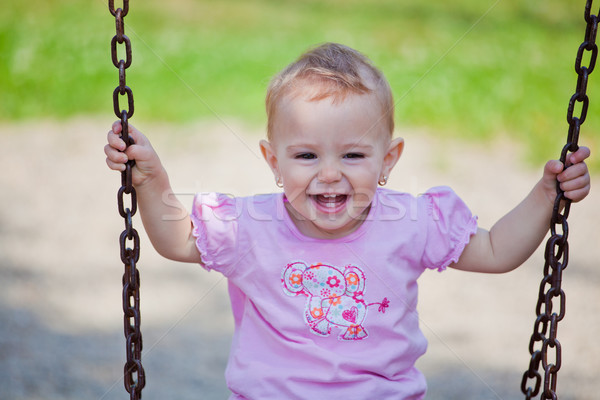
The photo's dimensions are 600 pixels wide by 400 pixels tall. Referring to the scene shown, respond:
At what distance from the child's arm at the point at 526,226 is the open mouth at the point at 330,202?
432 millimetres

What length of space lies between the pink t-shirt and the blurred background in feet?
2.34

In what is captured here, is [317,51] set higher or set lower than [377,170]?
higher

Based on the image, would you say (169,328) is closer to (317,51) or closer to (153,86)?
(317,51)

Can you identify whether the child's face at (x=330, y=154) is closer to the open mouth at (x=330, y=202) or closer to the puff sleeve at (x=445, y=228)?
the open mouth at (x=330, y=202)

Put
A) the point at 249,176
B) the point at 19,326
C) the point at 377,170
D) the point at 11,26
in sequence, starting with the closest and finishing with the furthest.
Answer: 1. the point at 377,170
2. the point at 19,326
3. the point at 249,176
4. the point at 11,26

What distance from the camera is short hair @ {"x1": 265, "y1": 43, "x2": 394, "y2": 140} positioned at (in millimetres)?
2164

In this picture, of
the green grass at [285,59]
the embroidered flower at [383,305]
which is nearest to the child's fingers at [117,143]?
the embroidered flower at [383,305]

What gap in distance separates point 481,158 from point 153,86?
11.3 ft

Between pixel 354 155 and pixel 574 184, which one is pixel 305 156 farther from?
pixel 574 184

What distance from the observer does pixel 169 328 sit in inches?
169

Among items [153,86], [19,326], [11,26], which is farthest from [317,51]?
[11,26]

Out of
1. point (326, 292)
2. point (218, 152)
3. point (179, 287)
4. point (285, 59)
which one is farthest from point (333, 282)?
point (285, 59)

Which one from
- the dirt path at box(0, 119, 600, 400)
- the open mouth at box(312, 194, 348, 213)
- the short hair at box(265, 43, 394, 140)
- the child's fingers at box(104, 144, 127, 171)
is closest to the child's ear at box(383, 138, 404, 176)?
the short hair at box(265, 43, 394, 140)

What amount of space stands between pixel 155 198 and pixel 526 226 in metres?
1.11
